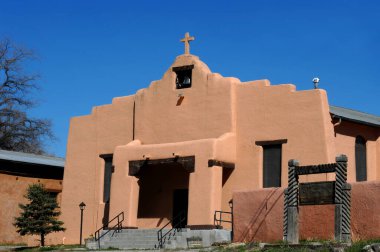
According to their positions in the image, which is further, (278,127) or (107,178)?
(107,178)

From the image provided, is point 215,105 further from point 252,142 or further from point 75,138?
point 75,138

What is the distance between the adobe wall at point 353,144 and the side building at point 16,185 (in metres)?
14.1

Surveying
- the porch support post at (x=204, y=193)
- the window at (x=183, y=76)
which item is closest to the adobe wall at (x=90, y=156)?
the window at (x=183, y=76)

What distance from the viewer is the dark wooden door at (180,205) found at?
28.7 meters

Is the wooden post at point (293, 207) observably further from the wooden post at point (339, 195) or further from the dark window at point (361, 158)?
the dark window at point (361, 158)

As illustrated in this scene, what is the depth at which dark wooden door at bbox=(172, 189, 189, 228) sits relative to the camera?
28.7m

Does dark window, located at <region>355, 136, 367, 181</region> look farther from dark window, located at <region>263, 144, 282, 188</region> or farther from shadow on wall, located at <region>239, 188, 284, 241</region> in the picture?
shadow on wall, located at <region>239, 188, 284, 241</region>

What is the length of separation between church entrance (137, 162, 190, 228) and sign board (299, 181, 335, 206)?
9.85 meters

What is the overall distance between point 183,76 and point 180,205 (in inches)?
221

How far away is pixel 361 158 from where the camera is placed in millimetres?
29016

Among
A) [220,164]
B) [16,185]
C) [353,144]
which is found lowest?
[16,185]

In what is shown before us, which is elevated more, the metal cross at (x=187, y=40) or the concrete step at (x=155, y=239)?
the metal cross at (x=187, y=40)

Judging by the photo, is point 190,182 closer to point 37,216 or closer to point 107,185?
point 107,185

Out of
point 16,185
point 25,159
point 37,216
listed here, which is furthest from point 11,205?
point 37,216
